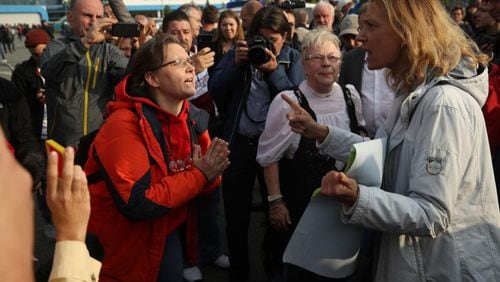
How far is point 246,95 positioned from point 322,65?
0.65m

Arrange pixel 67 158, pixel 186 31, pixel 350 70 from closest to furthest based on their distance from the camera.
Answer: pixel 67 158 < pixel 350 70 < pixel 186 31

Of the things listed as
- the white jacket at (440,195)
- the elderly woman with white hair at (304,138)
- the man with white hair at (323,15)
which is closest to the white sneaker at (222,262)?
the elderly woman with white hair at (304,138)

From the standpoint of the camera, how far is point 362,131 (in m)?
2.91

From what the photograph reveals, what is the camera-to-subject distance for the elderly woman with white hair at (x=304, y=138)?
9.12 feet

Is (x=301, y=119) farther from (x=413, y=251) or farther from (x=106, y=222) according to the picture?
(x=106, y=222)

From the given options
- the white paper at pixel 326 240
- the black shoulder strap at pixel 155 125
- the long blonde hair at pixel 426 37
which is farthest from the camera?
the black shoulder strap at pixel 155 125

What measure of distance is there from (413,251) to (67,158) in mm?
1206

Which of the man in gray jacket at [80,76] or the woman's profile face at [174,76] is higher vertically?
the woman's profile face at [174,76]

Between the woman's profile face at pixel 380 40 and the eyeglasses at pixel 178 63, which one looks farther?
the eyeglasses at pixel 178 63

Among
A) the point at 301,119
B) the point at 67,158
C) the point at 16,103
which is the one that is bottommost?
the point at 16,103

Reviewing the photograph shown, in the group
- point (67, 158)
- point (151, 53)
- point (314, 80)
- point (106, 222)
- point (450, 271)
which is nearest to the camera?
point (67, 158)

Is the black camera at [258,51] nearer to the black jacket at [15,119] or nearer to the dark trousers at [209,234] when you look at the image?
the dark trousers at [209,234]

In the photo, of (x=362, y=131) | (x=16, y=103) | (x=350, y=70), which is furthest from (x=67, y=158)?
(x=16, y=103)

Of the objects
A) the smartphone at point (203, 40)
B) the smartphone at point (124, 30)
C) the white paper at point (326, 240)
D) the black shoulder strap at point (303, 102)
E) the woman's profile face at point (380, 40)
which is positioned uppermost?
the woman's profile face at point (380, 40)
